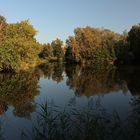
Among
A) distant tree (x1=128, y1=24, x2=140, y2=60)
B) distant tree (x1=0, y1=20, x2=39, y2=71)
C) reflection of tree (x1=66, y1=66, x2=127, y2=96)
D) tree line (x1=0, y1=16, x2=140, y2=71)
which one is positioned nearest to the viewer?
reflection of tree (x1=66, y1=66, x2=127, y2=96)

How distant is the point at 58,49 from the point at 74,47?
21153 mm

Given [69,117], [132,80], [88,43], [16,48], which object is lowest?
[69,117]

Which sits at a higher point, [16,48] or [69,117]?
[16,48]

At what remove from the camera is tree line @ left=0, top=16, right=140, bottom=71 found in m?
51.0

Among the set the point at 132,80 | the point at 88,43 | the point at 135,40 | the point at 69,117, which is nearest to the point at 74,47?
the point at 88,43

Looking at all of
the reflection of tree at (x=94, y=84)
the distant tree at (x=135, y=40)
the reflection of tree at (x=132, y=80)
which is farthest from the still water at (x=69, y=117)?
the distant tree at (x=135, y=40)

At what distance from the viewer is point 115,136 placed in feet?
38.3

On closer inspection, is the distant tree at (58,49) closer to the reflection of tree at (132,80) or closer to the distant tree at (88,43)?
the distant tree at (88,43)

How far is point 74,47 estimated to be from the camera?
97.6 metres

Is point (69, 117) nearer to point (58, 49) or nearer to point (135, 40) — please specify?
point (135, 40)

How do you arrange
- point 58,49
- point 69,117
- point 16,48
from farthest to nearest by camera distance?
point 58,49 → point 16,48 → point 69,117

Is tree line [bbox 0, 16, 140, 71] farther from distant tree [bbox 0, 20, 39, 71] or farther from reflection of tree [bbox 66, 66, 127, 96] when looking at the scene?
reflection of tree [bbox 66, 66, 127, 96]

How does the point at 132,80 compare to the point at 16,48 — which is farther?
the point at 16,48

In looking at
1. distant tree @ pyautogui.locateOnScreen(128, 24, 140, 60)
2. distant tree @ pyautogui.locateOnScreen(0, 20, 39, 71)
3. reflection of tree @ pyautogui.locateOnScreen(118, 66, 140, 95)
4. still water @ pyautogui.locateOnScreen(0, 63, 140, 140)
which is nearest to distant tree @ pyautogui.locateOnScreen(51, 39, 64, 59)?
distant tree @ pyautogui.locateOnScreen(128, 24, 140, 60)
